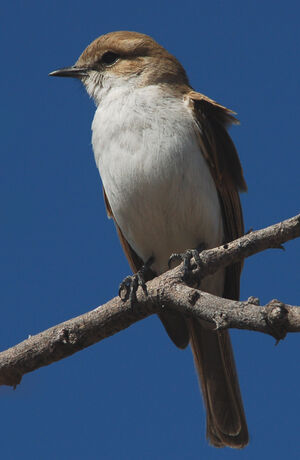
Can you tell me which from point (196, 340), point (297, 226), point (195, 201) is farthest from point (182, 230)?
point (297, 226)

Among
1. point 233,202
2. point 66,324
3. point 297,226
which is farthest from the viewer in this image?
point 233,202

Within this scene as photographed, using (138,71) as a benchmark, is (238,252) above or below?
below

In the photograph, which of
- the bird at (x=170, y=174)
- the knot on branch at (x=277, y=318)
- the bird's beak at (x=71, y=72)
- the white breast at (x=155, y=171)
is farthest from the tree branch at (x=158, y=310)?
the bird's beak at (x=71, y=72)

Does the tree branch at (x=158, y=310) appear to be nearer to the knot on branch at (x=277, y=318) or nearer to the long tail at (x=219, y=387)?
the knot on branch at (x=277, y=318)

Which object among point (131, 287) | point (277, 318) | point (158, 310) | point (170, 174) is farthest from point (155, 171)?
point (277, 318)

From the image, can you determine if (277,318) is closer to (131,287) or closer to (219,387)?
(131,287)

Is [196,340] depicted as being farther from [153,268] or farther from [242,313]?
[242,313]
